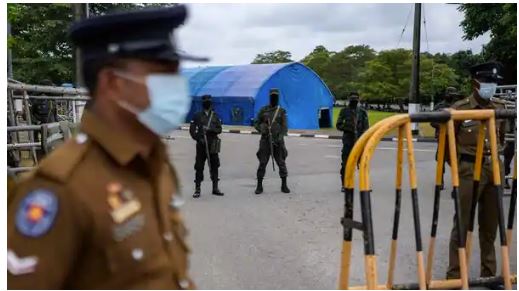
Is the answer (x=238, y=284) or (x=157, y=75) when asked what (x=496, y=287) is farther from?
(x=157, y=75)

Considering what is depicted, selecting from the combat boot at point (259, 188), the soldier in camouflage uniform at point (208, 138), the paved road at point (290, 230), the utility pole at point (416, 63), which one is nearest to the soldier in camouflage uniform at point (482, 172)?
the paved road at point (290, 230)

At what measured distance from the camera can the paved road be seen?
5.57 meters

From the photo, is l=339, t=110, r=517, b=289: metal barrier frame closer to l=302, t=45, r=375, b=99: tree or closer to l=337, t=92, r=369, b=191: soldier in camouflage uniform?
l=337, t=92, r=369, b=191: soldier in camouflage uniform

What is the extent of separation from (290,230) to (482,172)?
8.76 feet

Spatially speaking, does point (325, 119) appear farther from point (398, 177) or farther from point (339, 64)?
point (398, 177)

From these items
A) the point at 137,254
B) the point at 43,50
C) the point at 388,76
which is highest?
the point at 43,50

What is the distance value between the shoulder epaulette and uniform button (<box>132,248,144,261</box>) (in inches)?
9.6

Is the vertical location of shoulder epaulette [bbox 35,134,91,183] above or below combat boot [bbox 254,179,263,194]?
above

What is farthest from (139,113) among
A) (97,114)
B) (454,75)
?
(454,75)

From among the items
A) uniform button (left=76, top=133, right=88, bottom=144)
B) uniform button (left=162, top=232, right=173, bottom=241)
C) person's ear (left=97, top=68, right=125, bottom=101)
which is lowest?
uniform button (left=162, top=232, right=173, bottom=241)

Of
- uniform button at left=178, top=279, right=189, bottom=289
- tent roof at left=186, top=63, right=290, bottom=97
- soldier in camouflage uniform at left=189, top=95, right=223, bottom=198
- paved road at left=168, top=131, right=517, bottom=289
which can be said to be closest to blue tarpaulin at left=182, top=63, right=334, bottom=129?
tent roof at left=186, top=63, right=290, bottom=97

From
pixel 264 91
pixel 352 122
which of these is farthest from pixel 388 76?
pixel 352 122

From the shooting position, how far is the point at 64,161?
157cm

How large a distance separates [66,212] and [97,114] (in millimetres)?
255
